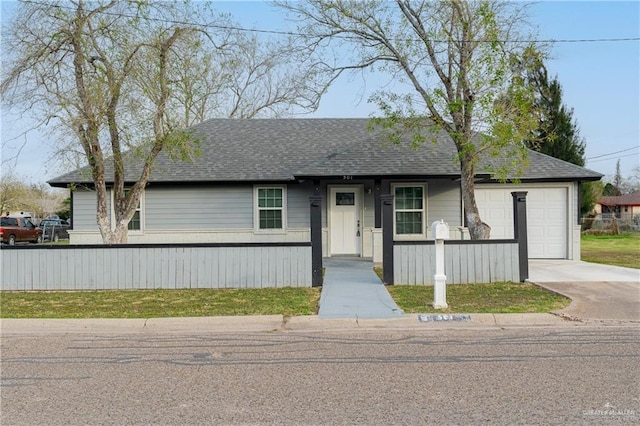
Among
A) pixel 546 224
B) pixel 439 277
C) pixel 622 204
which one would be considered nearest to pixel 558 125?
pixel 546 224

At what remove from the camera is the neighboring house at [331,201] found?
1759 cm

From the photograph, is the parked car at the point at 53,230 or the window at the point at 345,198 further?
the parked car at the point at 53,230

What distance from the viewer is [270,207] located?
60.6 ft

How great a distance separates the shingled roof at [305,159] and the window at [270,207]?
0.61 metres

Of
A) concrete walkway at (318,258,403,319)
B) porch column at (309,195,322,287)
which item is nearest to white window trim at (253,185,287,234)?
concrete walkway at (318,258,403,319)

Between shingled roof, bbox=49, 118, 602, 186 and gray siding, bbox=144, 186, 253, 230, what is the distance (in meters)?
0.57

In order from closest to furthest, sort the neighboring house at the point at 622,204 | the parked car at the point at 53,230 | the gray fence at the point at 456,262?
the gray fence at the point at 456,262 < the parked car at the point at 53,230 < the neighboring house at the point at 622,204

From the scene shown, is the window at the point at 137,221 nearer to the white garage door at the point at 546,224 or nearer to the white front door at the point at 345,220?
the white front door at the point at 345,220

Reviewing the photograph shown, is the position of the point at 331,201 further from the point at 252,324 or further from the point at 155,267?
the point at 252,324

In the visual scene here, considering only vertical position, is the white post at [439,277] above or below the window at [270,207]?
below

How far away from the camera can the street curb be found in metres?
8.60

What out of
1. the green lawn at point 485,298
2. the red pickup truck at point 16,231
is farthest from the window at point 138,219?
the red pickup truck at point 16,231

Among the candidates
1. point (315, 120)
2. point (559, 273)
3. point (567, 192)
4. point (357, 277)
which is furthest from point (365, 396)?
point (315, 120)

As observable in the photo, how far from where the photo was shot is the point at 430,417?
4.55 m
